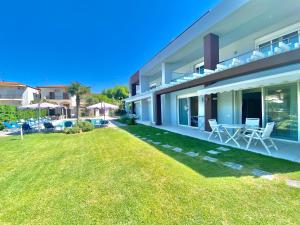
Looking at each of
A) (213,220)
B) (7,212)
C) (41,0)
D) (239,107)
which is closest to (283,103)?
(239,107)

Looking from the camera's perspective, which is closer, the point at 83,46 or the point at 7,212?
the point at 7,212

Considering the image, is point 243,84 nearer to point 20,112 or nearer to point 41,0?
point 41,0

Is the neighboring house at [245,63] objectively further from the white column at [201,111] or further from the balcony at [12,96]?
the balcony at [12,96]

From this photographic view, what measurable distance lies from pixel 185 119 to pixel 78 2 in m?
22.3

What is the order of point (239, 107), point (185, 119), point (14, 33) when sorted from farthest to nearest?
point (14, 33) < point (185, 119) < point (239, 107)

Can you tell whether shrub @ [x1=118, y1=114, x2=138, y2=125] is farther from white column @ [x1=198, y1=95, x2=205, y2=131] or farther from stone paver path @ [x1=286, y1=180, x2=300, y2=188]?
stone paver path @ [x1=286, y1=180, x2=300, y2=188]

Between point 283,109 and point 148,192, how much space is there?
38.0 ft

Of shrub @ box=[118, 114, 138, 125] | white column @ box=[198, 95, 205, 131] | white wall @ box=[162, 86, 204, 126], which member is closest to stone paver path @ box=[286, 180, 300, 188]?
white column @ box=[198, 95, 205, 131]

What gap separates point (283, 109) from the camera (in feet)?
38.2

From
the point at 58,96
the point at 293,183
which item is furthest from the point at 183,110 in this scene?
the point at 58,96

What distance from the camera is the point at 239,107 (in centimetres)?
1487

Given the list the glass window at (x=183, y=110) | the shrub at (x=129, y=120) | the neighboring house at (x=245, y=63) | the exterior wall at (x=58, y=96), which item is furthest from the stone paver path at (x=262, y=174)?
the exterior wall at (x=58, y=96)

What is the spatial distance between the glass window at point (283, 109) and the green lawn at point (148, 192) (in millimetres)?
5121

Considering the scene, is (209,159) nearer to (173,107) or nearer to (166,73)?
(173,107)
